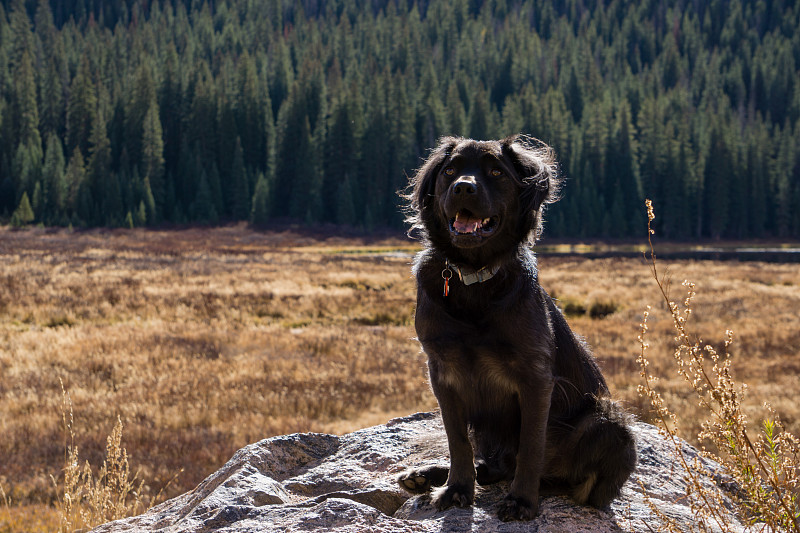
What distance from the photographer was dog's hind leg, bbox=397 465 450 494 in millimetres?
3652

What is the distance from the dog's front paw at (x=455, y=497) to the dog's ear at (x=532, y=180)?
1282mm

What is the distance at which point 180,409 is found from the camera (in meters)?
10.5

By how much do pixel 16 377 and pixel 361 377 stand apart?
595cm

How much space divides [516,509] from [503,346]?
0.75m

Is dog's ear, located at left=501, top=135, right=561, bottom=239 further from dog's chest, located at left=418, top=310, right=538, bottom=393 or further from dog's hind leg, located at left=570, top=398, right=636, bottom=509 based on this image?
dog's hind leg, located at left=570, top=398, right=636, bottom=509

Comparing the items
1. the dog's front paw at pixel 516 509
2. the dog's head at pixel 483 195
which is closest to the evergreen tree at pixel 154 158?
the dog's head at pixel 483 195

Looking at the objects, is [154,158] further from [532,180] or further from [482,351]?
[482,351]

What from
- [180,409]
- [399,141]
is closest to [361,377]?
[180,409]

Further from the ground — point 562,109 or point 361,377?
point 562,109

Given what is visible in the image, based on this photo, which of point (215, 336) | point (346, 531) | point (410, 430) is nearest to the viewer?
point (346, 531)

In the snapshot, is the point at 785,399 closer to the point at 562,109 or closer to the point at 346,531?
the point at 346,531

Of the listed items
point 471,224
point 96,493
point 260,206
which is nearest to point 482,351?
point 471,224

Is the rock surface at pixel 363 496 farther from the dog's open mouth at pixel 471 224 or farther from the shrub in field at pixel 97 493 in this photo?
the dog's open mouth at pixel 471 224

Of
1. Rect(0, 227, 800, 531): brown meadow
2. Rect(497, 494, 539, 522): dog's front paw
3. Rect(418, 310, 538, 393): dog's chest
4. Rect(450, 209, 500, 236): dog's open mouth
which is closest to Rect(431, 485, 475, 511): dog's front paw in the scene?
Rect(497, 494, 539, 522): dog's front paw
